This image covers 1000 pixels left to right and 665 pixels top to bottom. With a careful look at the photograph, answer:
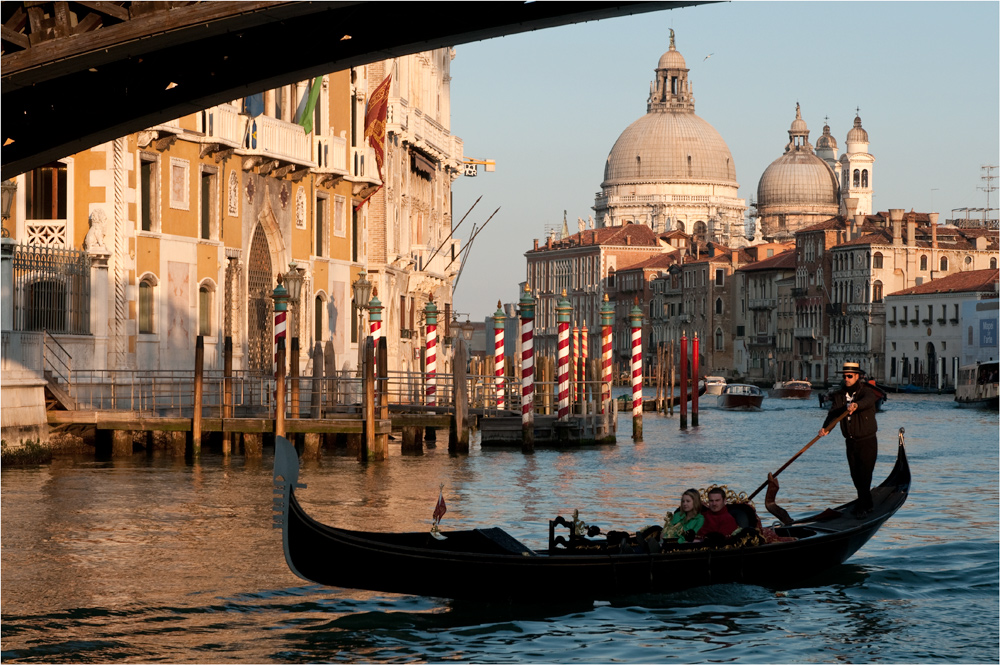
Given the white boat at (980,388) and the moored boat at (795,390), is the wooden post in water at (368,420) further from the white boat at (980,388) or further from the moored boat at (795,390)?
the moored boat at (795,390)

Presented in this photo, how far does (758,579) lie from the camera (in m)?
11.4

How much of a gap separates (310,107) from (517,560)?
59.6 feet

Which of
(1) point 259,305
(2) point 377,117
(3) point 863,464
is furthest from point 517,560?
(2) point 377,117

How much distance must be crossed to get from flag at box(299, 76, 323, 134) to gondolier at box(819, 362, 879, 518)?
15.7 meters

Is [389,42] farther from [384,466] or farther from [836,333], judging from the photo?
[836,333]

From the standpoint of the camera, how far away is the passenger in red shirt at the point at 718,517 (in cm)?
1125

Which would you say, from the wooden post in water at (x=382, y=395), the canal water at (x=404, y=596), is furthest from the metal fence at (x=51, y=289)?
the wooden post in water at (x=382, y=395)

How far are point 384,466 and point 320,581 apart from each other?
35.6 ft

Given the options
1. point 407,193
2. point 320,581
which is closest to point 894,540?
point 320,581

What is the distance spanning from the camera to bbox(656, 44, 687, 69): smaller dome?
143 meters

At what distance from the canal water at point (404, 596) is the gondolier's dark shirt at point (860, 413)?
1.01m

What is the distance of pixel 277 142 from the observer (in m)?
27.1

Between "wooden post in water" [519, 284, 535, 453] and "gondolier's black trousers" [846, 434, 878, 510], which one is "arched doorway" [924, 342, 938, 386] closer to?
"wooden post in water" [519, 284, 535, 453]

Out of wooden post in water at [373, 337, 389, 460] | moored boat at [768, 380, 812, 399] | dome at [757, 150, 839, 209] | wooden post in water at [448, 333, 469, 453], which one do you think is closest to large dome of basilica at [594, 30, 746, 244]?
dome at [757, 150, 839, 209]
